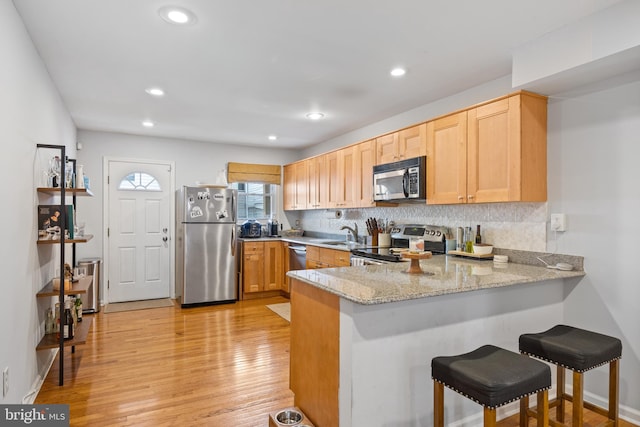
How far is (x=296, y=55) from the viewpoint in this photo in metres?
2.68

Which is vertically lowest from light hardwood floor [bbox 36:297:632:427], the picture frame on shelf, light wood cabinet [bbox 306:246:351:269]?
light hardwood floor [bbox 36:297:632:427]

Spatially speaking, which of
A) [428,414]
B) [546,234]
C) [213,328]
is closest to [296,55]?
[546,234]

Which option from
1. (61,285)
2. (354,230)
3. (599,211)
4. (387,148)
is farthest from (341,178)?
(61,285)

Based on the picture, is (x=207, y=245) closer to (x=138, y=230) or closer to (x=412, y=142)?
(x=138, y=230)

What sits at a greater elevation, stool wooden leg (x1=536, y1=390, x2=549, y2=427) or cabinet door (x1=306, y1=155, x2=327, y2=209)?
cabinet door (x1=306, y1=155, x2=327, y2=209)

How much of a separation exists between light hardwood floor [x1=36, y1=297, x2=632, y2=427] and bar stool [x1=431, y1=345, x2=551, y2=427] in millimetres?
833

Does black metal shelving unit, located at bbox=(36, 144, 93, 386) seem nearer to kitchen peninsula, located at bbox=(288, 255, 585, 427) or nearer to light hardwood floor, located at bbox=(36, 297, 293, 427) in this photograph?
light hardwood floor, located at bbox=(36, 297, 293, 427)

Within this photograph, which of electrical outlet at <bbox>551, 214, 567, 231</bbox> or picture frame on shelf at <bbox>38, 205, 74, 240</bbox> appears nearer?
electrical outlet at <bbox>551, 214, 567, 231</bbox>

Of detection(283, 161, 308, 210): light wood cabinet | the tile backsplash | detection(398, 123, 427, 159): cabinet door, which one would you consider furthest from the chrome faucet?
detection(398, 123, 427, 159): cabinet door

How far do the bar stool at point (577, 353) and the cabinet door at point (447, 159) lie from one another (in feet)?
4.11

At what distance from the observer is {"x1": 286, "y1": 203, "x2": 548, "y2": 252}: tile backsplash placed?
2730 mm

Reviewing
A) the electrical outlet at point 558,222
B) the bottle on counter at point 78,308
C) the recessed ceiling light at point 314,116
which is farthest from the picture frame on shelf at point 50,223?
the electrical outlet at point 558,222

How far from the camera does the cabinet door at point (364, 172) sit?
4105mm

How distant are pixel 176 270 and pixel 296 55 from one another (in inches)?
164
